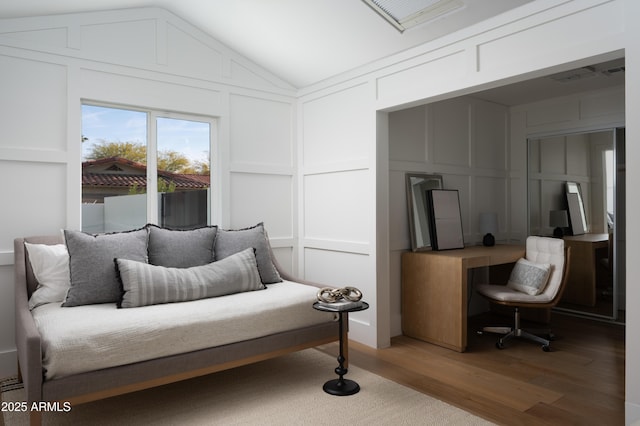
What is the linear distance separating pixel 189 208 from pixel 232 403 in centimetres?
192

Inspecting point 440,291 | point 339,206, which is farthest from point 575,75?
point 339,206

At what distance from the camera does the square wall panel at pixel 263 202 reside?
13.7 ft

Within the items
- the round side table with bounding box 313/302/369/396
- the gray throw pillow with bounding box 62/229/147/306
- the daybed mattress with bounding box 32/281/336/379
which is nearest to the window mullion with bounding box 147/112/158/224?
the gray throw pillow with bounding box 62/229/147/306

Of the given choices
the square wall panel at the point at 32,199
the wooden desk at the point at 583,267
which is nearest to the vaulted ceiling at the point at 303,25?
the square wall panel at the point at 32,199

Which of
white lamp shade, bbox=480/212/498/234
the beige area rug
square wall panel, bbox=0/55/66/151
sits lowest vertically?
the beige area rug

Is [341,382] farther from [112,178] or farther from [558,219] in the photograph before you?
[558,219]

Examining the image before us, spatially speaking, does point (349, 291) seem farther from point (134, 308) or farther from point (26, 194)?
point (26, 194)

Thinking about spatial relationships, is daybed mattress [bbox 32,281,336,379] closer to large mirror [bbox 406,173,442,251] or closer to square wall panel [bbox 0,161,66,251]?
square wall panel [bbox 0,161,66,251]

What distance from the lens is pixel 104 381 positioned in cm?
232

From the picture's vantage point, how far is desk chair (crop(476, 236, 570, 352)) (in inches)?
147

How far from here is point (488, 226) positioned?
4746mm

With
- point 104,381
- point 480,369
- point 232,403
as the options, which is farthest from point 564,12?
point 104,381

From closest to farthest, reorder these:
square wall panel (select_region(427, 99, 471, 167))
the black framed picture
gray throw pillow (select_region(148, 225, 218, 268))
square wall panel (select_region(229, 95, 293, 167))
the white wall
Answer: the white wall
gray throw pillow (select_region(148, 225, 218, 268))
square wall panel (select_region(229, 95, 293, 167))
the black framed picture
square wall panel (select_region(427, 99, 471, 167))

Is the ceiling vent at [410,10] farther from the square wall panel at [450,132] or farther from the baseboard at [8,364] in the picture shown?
the baseboard at [8,364]
